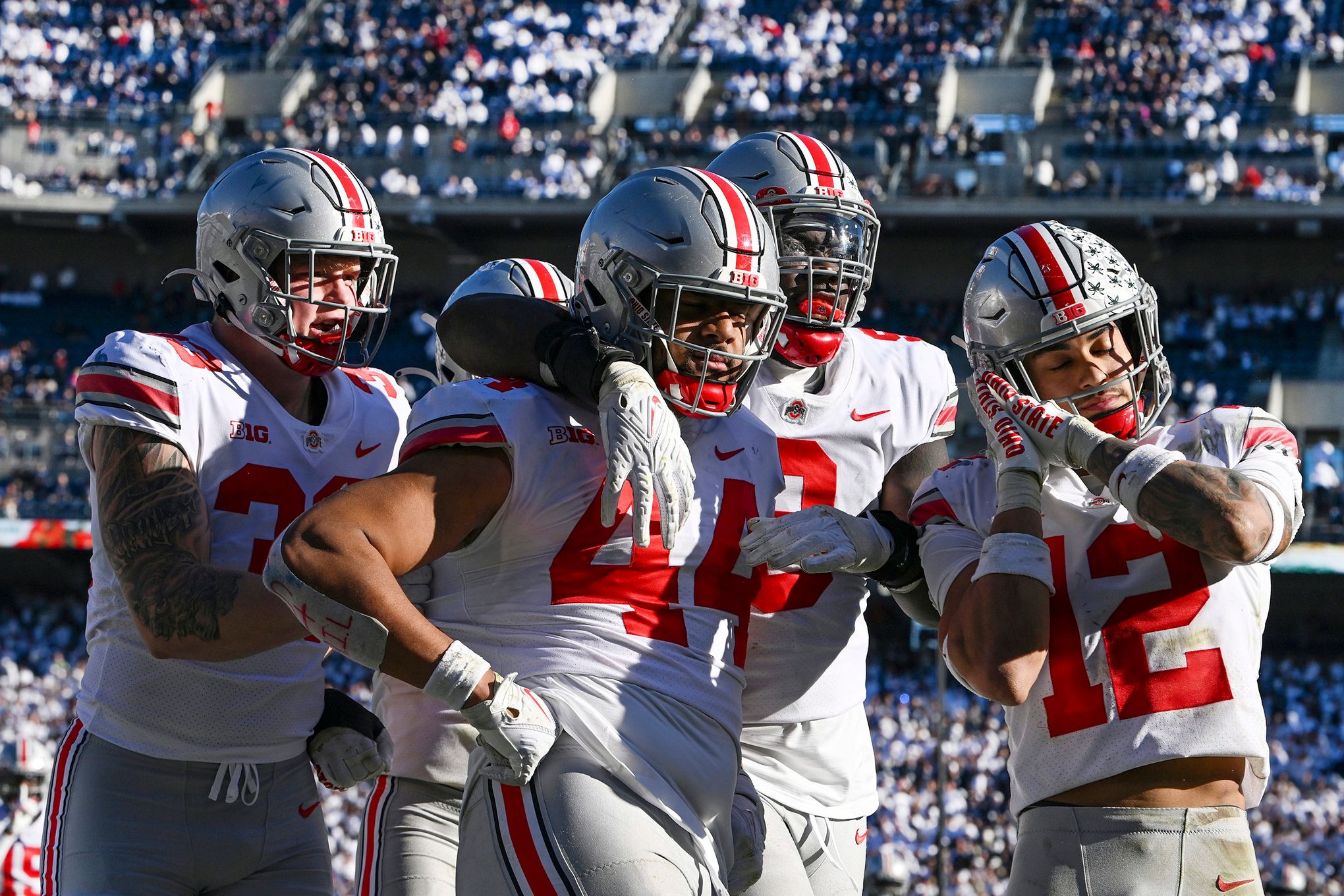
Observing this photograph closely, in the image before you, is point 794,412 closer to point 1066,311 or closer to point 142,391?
point 1066,311

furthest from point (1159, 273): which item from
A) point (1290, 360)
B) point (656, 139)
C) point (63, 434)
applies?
point (63, 434)

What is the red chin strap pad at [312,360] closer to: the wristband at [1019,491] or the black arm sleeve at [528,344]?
the black arm sleeve at [528,344]

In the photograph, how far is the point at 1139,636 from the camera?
11.2 feet

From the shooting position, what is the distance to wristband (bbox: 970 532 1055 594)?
336cm

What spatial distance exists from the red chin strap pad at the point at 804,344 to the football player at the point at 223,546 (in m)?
1.03

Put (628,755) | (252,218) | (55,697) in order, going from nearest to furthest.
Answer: (628,755), (252,218), (55,697)

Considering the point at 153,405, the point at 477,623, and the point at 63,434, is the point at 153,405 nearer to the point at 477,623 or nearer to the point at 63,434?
the point at 477,623

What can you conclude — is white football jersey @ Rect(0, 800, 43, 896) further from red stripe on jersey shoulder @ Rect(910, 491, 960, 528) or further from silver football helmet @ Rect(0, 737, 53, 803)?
red stripe on jersey shoulder @ Rect(910, 491, 960, 528)

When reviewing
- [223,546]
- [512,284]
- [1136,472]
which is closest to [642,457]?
[1136,472]

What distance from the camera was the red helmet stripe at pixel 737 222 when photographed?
330cm

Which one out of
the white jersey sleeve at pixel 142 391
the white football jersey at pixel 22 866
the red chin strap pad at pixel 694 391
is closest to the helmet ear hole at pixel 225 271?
the white jersey sleeve at pixel 142 391

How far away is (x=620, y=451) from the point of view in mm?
2973

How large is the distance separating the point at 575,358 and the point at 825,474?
1.15m

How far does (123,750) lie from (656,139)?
922 inches
